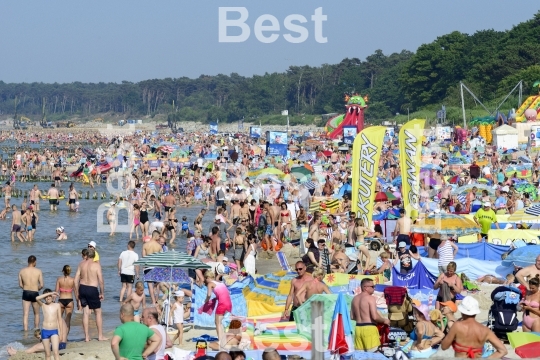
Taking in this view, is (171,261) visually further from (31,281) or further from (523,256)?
(523,256)

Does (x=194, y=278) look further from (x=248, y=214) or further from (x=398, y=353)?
(x=248, y=214)

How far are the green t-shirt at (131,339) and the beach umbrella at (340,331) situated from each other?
2208 millimetres

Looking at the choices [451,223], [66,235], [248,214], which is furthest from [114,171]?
[451,223]

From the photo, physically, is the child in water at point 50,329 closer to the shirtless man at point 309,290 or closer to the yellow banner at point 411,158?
the shirtless man at point 309,290

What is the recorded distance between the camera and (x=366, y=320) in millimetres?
9266

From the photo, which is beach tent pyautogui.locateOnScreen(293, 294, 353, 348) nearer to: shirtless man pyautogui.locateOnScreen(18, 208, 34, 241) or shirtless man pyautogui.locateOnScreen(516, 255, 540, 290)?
shirtless man pyautogui.locateOnScreen(516, 255, 540, 290)

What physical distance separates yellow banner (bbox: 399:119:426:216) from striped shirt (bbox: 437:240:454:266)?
239 centimetres

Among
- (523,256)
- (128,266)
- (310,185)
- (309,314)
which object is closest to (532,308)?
(309,314)

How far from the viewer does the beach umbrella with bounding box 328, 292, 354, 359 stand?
9.01 meters

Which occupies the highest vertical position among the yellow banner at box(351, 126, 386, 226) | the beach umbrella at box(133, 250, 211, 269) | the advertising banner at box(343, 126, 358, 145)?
the advertising banner at box(343, 126, 358, 145)

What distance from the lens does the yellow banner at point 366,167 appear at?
1555cm

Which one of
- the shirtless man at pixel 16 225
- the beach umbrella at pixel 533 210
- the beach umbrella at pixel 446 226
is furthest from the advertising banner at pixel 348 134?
the beach umbrella at pixel 446 226

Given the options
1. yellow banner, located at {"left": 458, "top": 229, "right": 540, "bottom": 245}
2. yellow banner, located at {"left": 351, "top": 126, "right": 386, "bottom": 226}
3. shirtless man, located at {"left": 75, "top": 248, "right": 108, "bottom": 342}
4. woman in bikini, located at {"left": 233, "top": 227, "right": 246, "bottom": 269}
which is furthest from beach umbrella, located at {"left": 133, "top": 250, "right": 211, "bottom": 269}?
yellow banner, located at {"left": 458, "top": 229, "right": 540, "bottom": 245}

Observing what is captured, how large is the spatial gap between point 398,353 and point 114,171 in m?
31.4
